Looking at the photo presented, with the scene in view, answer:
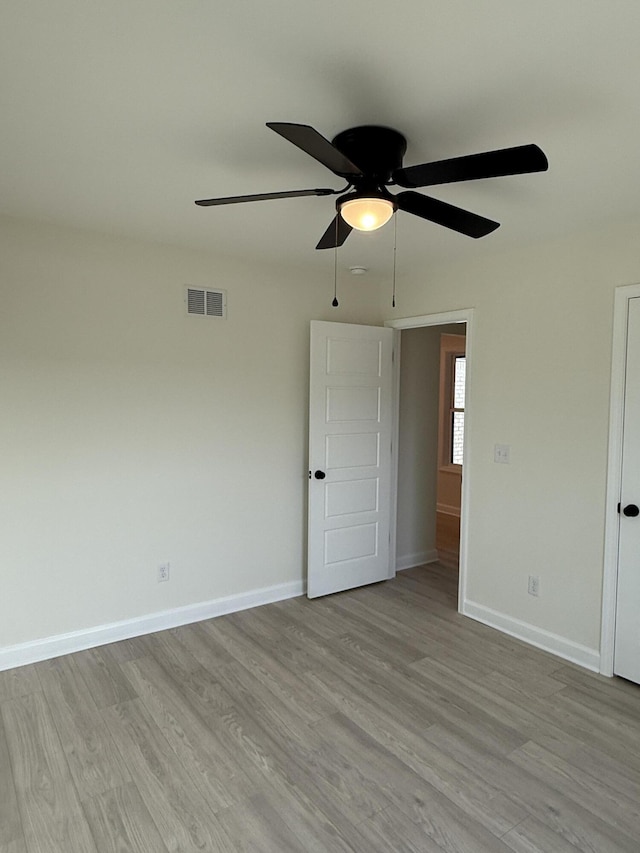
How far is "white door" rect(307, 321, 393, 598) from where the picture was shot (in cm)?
403

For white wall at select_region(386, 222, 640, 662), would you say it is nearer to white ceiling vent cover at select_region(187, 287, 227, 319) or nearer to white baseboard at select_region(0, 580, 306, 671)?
white baseboard at select_region(0, 580, 306, 671)

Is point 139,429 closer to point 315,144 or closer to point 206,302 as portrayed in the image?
point 206,302

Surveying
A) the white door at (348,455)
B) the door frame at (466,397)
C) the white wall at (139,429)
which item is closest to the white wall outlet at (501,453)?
the door frame at (466,397)

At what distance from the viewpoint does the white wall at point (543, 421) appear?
3.05 m

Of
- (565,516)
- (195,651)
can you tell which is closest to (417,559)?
(565,516)

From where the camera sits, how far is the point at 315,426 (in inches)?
158

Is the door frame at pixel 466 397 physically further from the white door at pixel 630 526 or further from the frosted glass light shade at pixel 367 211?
the frosted glass light shade at pixel 367 211

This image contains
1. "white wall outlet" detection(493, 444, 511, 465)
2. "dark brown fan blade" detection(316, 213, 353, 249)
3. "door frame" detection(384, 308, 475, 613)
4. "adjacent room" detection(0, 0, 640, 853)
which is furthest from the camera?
"door frame" detection(384, 308, 475, 613)

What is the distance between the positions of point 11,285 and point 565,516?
11.3 ft

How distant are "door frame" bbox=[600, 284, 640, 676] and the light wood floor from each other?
0.26 m

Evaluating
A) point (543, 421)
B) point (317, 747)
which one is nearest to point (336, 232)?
point (543, 421)

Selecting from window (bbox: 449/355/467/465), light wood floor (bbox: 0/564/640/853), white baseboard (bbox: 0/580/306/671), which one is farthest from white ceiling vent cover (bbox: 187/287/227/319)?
window (bbox: 449/355/467/465)

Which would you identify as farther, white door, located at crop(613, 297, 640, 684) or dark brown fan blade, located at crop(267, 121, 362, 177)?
white door, located at crop(613, 297, 640, 684)

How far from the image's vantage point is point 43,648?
314 centimetres
